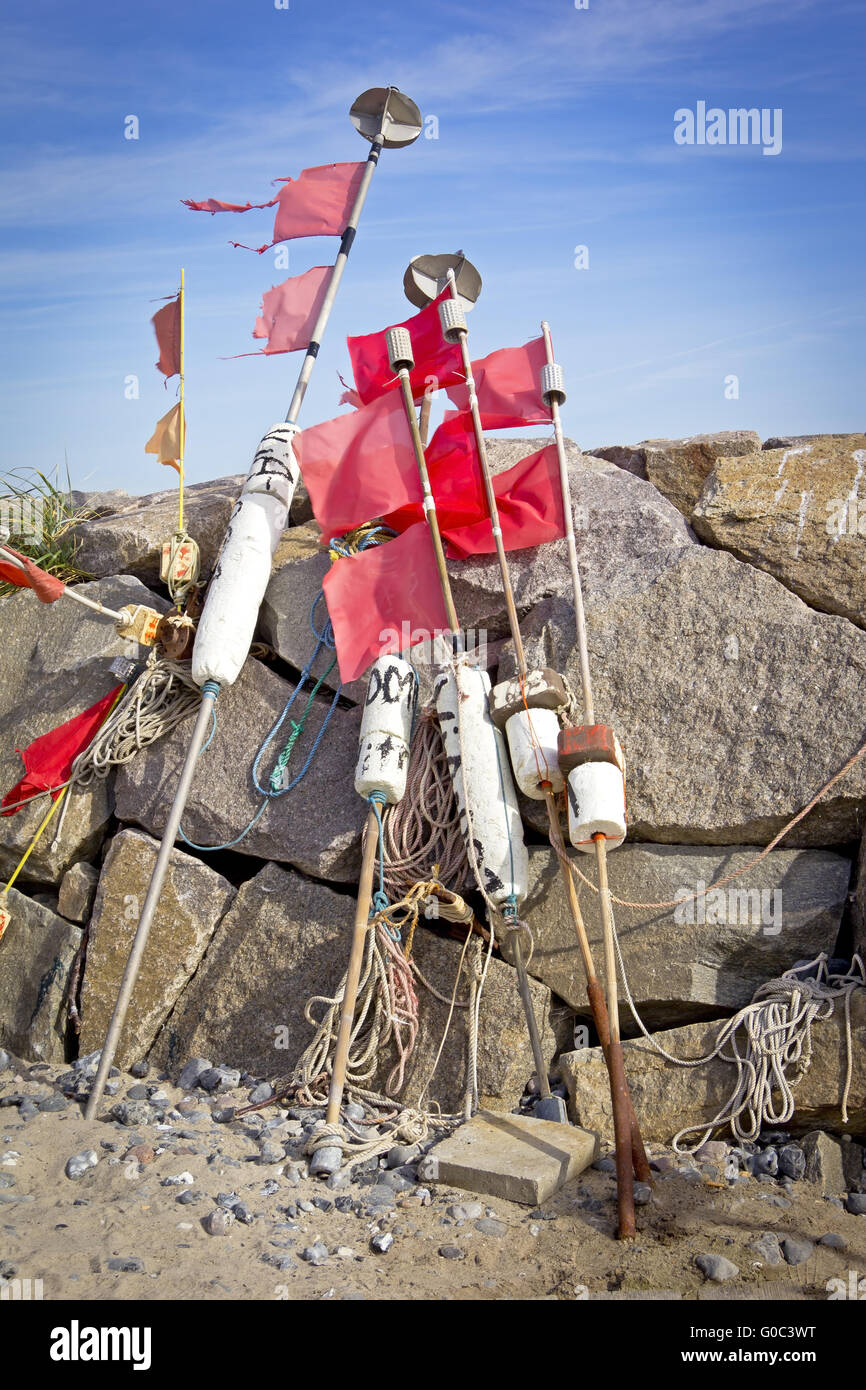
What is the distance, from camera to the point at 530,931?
4465mm

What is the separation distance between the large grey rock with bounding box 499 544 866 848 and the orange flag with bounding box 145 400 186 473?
7.31 ft

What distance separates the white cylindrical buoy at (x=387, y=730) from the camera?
461 centimetres

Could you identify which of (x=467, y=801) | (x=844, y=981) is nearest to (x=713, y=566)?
(x=467, y=801)

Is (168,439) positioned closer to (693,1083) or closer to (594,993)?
(594,993)

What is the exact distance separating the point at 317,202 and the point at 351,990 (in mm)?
4453

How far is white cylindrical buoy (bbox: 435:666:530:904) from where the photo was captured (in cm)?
440

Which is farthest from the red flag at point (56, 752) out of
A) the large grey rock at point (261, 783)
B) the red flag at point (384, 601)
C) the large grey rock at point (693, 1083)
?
the large grey rock at point (693, 1083)

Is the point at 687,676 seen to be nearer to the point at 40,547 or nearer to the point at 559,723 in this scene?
the point at 559,723

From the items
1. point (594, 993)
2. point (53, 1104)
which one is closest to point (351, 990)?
point (594, 993)

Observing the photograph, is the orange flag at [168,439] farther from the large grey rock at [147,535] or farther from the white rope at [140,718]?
the white rope at [140,718]

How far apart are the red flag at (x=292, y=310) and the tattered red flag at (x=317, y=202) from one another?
10.0 inches

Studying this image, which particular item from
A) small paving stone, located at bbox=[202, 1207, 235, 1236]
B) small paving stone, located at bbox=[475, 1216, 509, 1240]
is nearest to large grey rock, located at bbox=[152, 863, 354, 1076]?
small paving stone, located at bbox=[202, 1207, 235, 1236]

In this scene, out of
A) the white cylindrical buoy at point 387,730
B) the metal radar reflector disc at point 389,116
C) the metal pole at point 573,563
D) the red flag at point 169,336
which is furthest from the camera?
the metal radar reflector disc at point 389,116
